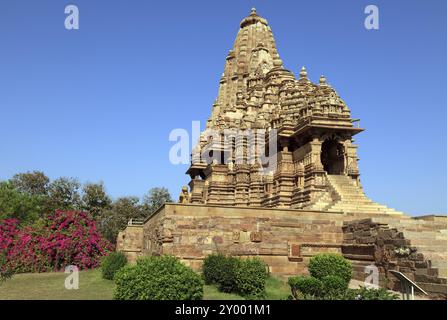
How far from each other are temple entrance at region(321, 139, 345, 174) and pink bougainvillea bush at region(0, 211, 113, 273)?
1516 centimetres

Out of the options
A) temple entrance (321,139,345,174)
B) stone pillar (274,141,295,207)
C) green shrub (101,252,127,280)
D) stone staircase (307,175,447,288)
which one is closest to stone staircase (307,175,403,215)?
stone staircase (307,175,447,288)

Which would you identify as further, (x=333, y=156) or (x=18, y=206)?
(x=18, y=206)

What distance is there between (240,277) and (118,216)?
29.1m

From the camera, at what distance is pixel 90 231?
2564 cm

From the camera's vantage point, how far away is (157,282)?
9.65m

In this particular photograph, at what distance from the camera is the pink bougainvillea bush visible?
75.3 ft

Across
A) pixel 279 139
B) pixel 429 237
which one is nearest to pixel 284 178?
pixel 279 139

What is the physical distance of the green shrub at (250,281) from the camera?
12172 millimetres

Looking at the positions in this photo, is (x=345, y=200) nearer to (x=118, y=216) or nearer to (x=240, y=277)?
(x=240, y=277)

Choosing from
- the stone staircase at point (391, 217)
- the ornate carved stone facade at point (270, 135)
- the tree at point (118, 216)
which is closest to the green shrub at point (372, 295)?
the stone staircase at point (391, 217)

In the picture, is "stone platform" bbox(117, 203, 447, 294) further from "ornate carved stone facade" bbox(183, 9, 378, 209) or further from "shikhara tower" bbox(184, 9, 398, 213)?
"ornate carved stone facade" bbox(183, 9, 378, 209)
